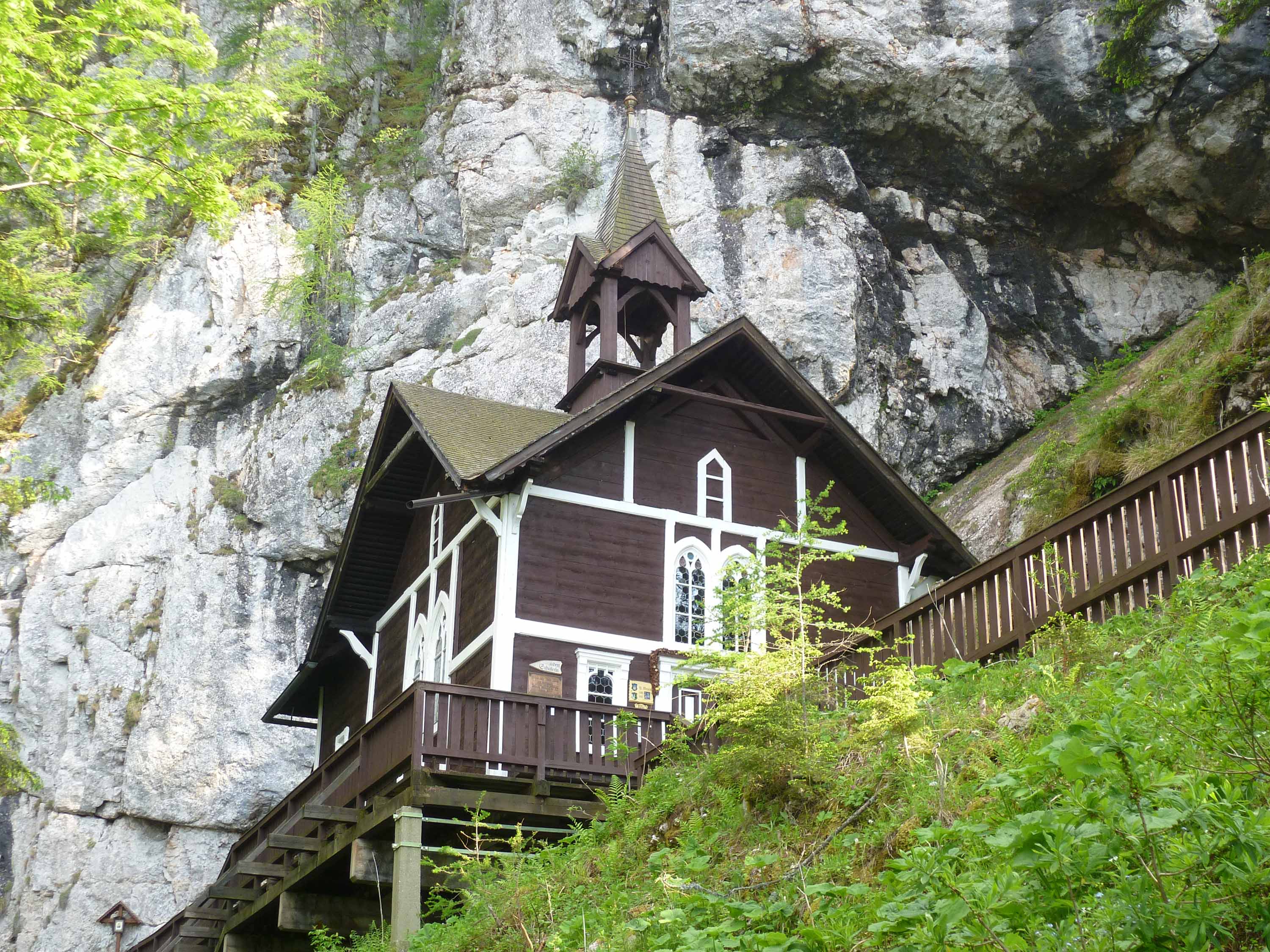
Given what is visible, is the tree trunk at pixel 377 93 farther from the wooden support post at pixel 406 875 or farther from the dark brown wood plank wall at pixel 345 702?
the wooden support post at pixel 406 875

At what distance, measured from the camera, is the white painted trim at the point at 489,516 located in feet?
63.5

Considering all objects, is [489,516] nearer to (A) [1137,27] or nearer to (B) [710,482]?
(B) [710,482]

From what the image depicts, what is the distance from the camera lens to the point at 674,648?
1975 centimetres

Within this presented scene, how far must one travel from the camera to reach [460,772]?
15.5 meters

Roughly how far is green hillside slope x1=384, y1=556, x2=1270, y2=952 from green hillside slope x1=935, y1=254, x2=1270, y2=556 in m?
10.1

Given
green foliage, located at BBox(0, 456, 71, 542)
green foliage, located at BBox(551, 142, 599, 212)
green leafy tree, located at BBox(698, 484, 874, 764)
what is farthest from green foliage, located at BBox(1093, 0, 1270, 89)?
green foliage, located at BBox(551, 142, 599, 212)

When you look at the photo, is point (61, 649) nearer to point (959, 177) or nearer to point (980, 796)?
point (959, 177)

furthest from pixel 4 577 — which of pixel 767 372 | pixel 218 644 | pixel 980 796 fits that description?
pixel 980 796

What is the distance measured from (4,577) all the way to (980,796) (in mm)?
35410

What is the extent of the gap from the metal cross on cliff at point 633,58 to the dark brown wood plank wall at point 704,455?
22.3 m

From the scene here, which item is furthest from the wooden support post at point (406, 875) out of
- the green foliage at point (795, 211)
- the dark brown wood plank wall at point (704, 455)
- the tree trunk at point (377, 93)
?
the tree trunk at point (377, 93)

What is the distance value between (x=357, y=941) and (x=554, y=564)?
19.0 feet

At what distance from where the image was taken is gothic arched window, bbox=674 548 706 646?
66.3ft

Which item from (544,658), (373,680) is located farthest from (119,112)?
(373,680)
